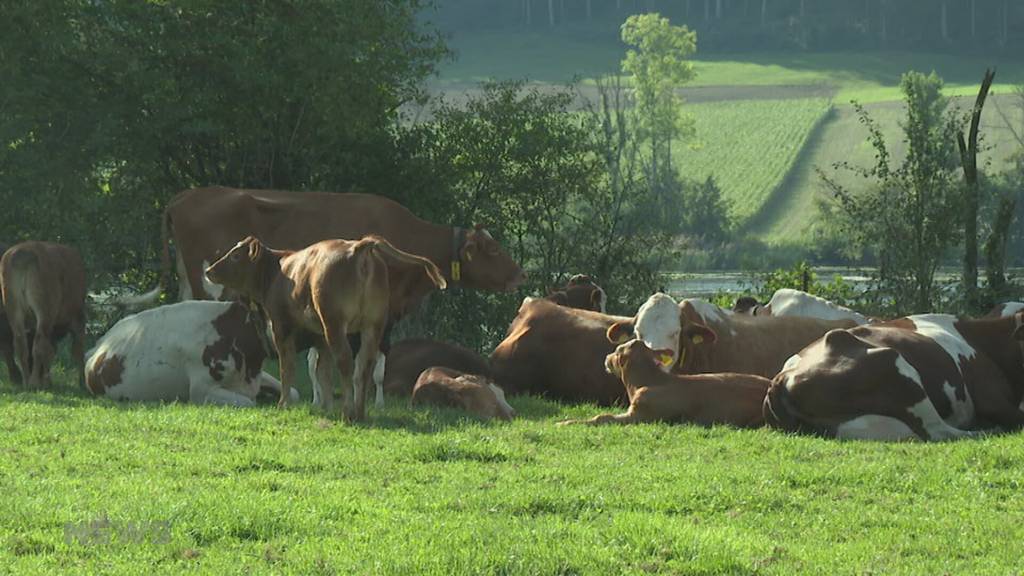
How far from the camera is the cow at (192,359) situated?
13.5 m

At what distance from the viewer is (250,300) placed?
1372 centimetres

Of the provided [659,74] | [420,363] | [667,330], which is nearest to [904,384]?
[667,330]

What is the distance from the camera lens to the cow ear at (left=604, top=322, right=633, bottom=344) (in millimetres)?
14344

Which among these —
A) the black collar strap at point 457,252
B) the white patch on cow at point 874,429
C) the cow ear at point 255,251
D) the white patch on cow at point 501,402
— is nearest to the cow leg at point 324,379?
the cow ear at point 255,251

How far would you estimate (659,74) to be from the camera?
12988 cm

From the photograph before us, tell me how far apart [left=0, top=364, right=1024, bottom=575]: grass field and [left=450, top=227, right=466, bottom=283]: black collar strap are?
749 cm

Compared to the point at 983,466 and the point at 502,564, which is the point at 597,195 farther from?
the point at 502,564

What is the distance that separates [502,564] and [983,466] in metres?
4.12

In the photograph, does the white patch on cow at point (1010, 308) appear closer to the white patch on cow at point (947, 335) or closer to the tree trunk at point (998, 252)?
the white patch on cow at point (947, 335)

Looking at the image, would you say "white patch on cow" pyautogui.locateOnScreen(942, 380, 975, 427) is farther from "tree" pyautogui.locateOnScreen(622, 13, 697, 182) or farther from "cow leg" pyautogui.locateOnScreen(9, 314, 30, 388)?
"tree" pyautogui.locateOnScreen(622, 13, 697, 182)

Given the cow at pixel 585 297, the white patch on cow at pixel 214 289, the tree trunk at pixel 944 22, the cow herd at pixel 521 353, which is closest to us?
the cow herd at pixel 521 353

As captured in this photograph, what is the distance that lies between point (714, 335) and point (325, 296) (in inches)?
157

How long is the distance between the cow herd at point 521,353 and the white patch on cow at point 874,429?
0.01 metres

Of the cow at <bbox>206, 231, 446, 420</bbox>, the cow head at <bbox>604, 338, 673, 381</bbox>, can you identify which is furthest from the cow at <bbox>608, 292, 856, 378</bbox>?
the cow at <bbox>206, 231, 446, 420</bbox>
